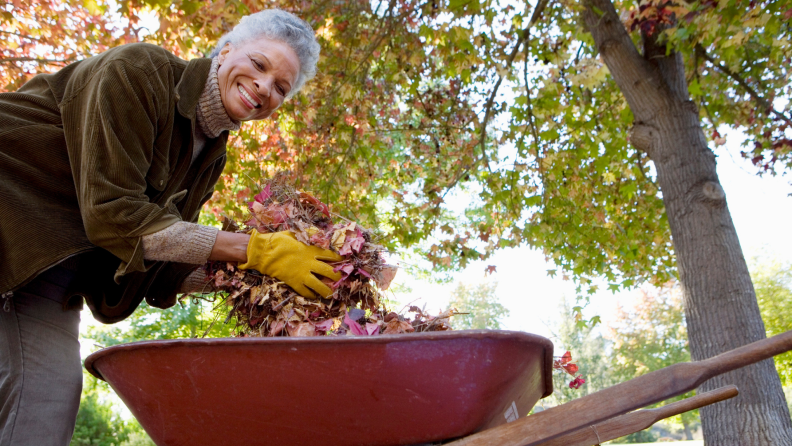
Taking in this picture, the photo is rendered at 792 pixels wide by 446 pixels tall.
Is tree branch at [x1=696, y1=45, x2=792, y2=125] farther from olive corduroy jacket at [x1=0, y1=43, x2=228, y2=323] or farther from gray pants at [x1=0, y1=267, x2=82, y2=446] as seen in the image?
gray pants at [x1=0, y1=267, x2=82, y2=446]

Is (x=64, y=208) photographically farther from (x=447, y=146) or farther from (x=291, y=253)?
(x=447, y=146)

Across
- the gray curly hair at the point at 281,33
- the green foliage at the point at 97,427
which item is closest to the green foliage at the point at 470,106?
the gray curly hair at the point at 281,33

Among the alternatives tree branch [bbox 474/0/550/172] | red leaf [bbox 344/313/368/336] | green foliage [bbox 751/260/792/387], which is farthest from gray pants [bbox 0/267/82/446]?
green foliage [bbox 751/260/792/387]

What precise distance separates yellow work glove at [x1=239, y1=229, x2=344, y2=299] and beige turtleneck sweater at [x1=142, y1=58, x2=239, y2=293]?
4.8 inches

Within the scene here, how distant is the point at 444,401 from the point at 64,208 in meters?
1.11

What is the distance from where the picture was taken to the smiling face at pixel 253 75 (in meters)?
1.71

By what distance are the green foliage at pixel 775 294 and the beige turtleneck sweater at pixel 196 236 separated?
1791 cm

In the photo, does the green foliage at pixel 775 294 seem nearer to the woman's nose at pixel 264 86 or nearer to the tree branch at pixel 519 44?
the tree branch at pixel 519 44

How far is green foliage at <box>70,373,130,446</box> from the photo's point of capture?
11.8 meters

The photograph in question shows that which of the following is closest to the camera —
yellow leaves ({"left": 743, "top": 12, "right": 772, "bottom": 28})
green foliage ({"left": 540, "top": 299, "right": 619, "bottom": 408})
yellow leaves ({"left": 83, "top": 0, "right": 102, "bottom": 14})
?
yellow leaves ({"left": 743, "top": 12, "right": 772, "bottom": 28})

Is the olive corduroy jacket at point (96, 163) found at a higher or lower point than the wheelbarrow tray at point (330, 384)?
higher

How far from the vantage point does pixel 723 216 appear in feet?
12.8

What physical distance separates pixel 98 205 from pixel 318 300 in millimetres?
605

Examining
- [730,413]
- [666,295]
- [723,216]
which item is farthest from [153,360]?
[666,295]
